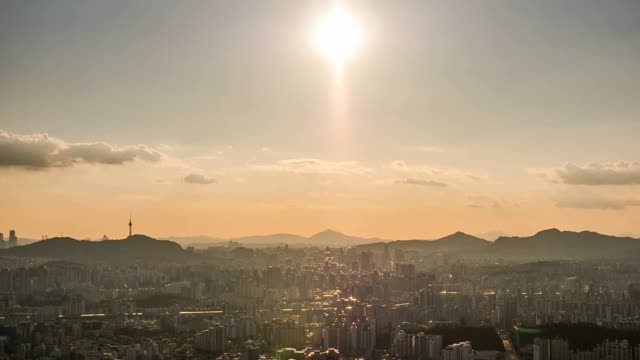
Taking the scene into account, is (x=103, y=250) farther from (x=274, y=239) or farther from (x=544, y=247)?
(x=274, y=239)

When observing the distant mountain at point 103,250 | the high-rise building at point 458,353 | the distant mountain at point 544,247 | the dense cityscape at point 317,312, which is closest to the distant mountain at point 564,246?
the distant mountain at point 544,247

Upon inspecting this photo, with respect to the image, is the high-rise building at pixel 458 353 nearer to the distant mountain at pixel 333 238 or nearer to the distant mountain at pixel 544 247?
the distant mountain at pixel 544 247

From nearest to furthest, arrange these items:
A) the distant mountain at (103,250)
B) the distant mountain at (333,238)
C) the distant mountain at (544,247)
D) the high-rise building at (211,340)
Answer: the high-rise building at (211,340) → the distant mountain at (103,250) → the distant mountain at (544,247) → the distant mountain at (333,238)

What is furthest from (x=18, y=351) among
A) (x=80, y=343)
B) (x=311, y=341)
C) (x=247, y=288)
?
(x=247, y=288)

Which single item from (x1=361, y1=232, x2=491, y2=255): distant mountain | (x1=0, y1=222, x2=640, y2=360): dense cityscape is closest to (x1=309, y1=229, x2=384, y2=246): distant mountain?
(x1=361, y1=232, x2=491, y2=255): distant mountain

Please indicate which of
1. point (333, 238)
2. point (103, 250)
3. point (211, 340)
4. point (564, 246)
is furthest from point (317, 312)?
point (333, 238)

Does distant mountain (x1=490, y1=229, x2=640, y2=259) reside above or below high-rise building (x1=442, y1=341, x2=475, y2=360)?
above

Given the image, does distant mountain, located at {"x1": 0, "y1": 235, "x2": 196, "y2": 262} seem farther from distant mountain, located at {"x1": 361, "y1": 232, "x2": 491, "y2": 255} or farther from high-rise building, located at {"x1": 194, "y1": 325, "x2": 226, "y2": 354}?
high-rise building, located at {"x1": 194, "y1": 325, "x2": 226, "y2": 354}
